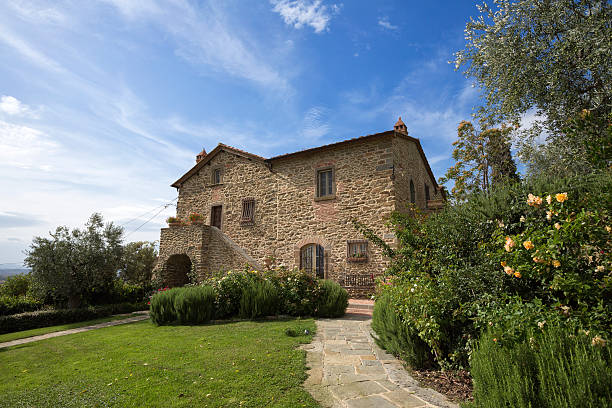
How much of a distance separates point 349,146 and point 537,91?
22.2ft

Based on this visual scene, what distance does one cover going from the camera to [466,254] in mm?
4062

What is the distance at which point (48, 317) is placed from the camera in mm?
11281

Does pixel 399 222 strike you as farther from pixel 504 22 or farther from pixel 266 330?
pixel 504 22

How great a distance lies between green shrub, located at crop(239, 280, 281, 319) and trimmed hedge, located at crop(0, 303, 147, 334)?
8.30m

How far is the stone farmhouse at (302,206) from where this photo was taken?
40.2ft

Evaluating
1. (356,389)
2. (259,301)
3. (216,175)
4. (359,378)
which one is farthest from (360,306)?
(216,175)

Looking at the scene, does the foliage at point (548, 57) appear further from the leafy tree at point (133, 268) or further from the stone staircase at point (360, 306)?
the leafy tree at point (133, 268)

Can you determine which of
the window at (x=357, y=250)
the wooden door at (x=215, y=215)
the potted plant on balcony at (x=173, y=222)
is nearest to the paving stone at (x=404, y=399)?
the window at (x=357, y=250)

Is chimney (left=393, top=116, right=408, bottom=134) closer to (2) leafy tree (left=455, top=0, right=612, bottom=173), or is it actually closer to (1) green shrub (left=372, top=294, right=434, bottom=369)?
(2) leafy tree (left=455, top=0, right=612, bottom=173)

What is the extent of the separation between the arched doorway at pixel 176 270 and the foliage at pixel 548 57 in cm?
1519

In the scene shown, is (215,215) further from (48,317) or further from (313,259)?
(48,317)

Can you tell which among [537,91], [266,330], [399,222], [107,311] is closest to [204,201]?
[107,311]

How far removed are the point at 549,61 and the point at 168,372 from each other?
1034cm

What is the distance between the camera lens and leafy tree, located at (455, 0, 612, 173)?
22.8 ft
